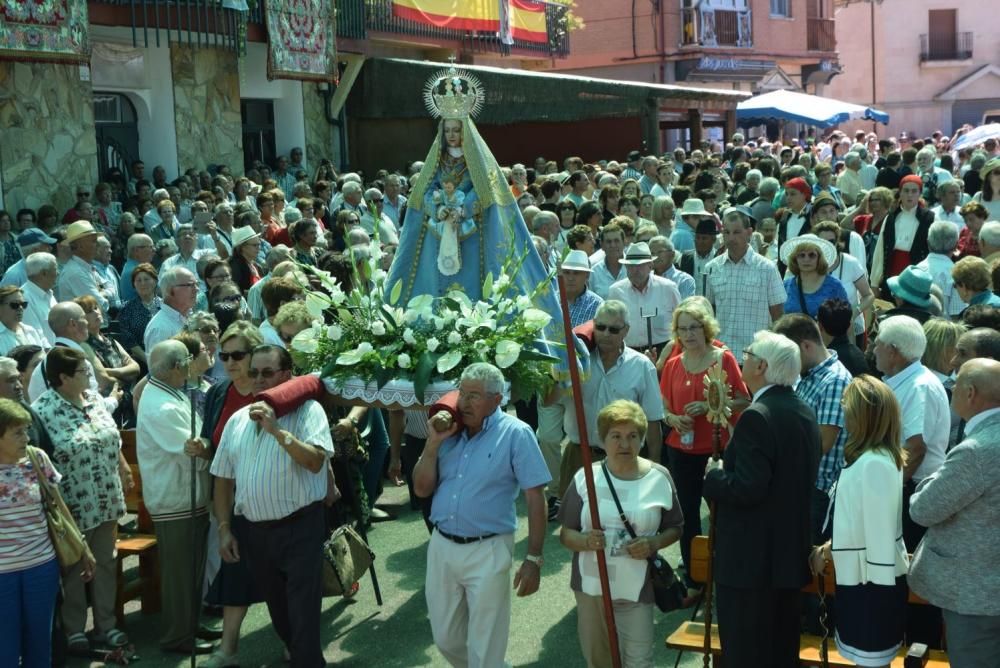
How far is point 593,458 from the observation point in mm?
6852

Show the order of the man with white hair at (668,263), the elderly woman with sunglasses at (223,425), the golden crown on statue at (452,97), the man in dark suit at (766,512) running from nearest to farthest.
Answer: the man in dark suit at (766,512) < the elderly woman with sunglasses at (223,425) < the golden crown on statue at (452,97) < the man with white hair at (668,263)

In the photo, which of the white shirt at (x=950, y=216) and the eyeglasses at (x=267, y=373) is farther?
the white shirt at (x=950, y=216)

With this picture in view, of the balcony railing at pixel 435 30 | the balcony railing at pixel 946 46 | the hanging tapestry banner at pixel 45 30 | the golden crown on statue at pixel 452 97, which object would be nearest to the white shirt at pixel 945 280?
the golden crown on statue at pixel 452 97

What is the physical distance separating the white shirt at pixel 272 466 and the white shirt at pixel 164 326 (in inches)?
95.3

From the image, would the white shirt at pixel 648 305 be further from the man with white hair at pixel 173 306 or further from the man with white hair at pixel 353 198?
the man with white hair at pixel 353 198

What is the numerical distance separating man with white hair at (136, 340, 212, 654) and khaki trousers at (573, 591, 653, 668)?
2138 millimetres

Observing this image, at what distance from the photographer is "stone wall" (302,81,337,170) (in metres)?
20.4

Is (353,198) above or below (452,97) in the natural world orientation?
below

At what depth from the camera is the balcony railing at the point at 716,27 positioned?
37000 mm

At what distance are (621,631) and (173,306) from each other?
415 centimetres

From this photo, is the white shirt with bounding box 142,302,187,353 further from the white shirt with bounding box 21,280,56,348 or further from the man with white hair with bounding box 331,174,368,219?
the man with white hair with bounding box 331,174,368,219

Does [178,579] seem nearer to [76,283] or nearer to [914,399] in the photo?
[914,399]

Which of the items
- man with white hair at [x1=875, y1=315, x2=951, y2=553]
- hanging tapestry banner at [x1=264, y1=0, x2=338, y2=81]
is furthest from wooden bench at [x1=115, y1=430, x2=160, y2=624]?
hanging tapestry banner at [x1=264, y1=0, x2=338, y2=81]

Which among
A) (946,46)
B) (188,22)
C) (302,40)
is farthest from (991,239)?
(946,46)
